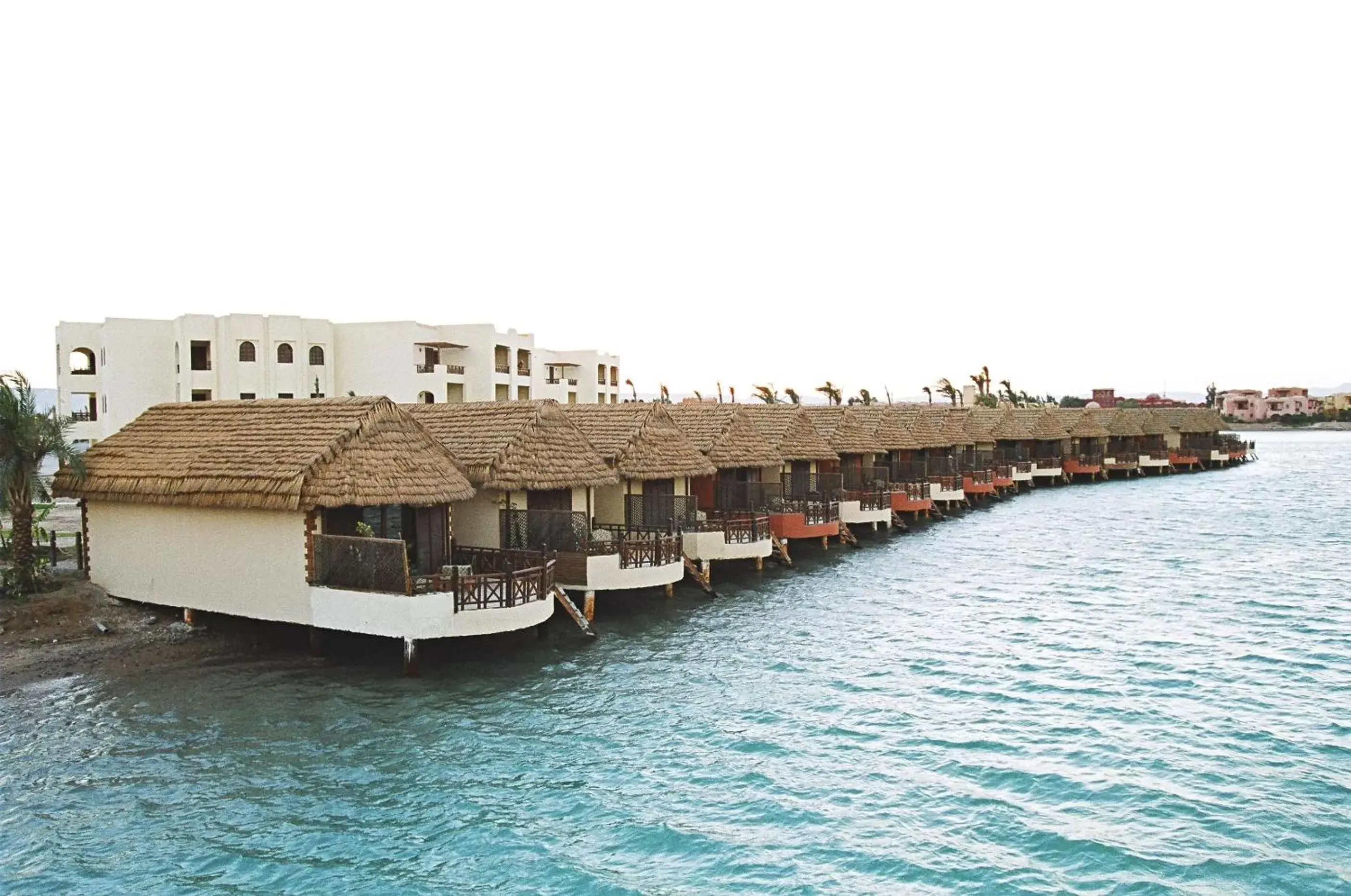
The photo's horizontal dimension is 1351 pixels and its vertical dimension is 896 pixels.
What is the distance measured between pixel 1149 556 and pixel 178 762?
3755 cm

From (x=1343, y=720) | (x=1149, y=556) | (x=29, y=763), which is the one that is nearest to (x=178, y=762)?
(x=29, y=763)

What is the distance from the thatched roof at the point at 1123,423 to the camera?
85.9 metres

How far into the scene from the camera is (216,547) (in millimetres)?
23438

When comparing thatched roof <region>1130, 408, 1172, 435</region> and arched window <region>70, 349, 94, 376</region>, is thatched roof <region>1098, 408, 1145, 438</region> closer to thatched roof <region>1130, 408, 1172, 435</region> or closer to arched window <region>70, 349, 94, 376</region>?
thatched roof <region>1130, 408, 1172, 435</region>

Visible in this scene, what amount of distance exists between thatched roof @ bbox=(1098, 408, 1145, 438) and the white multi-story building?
53539 mm

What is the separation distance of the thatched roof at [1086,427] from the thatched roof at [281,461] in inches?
2672

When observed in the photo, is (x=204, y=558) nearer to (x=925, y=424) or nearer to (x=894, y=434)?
(x=894, y=434)

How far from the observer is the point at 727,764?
17.3 meters

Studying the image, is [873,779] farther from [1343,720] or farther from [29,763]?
[29,763]

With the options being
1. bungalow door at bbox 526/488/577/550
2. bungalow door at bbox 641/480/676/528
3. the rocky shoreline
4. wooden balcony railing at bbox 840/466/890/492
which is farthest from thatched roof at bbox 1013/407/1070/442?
the rocky shoreline

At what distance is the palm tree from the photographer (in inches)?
976

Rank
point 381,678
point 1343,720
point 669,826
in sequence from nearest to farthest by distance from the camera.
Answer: point 669,826, point 1343,720, point 381,678

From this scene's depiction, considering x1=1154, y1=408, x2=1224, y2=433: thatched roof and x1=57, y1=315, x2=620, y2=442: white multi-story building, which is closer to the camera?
x1=57, y1=315, x2=620, y2=442: white multi-story building

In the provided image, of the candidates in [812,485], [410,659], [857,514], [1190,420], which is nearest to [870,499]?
[857,514]
